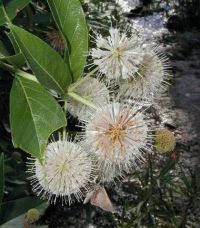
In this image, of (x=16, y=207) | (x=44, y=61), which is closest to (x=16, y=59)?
(x=44, y=61)

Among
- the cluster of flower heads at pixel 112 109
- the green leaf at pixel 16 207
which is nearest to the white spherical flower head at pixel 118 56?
the cluster of flower heads at pixel 112 109

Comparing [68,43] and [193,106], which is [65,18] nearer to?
[68,43]

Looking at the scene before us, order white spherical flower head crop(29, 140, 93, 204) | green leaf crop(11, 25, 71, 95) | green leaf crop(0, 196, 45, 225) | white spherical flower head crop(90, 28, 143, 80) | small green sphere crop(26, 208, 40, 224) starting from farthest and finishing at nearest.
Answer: green leaf crop(0, 196, 45, 225) < small green sphere crop(26, 208, 40, 224) < white spherical flower head crop(29, 140, 93, 204) < white spherical flower head crop(90, 28, 143, 80) < green leaf crop(11, 25, 71, 95)

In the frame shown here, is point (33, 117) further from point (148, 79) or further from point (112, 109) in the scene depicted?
point (148, 79)

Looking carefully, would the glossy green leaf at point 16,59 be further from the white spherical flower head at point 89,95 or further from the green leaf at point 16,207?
the green leaf at point 16,207

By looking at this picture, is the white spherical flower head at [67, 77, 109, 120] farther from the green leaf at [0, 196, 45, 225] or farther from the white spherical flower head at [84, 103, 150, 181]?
the green leaf at [0, 196, 45, 225]

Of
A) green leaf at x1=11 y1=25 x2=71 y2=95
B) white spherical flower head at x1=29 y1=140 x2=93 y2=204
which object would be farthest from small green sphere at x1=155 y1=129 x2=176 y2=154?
green leaf at x1=11 y1=25 x2=71 y2=95

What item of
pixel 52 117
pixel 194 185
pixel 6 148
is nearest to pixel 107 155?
pixel 52 117
